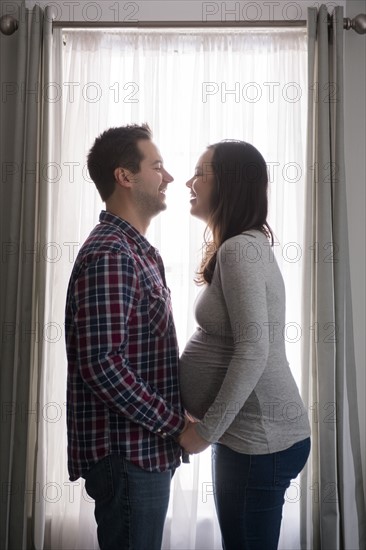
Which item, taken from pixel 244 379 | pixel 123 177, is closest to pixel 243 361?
pixel 244 379

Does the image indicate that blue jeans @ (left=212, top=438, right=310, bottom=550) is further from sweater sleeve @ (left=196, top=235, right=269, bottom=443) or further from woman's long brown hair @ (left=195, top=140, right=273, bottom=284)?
woman's long brown hair @ (left=195, top=140, right=273, bottom=284)

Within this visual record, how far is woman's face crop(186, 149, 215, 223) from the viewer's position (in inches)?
58.1

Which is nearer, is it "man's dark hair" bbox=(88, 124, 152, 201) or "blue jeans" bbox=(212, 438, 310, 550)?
"blue jeans" bbox=(212, 438, 310, 550)

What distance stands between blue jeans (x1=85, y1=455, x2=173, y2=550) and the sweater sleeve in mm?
167

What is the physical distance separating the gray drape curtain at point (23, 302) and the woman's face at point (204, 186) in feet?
3.00

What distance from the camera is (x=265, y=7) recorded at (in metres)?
2.31

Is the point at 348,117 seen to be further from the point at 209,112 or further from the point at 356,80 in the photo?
the point at 209,112

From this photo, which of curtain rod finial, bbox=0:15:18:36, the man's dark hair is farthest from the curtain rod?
the man's dark hair

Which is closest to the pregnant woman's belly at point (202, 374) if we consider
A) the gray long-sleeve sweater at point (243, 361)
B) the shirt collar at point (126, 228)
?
the gray long-sleeve sweater at point (243, 361)

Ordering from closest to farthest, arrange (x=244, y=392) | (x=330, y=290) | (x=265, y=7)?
1. (x=244, y=392)
2. (x=330, y=290)
3. (x=265, y=7)

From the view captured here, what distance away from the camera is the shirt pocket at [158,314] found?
134cm

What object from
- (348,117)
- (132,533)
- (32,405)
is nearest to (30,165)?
(32,405)

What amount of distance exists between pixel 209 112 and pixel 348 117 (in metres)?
0.58

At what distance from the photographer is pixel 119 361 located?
1248 millimetres
